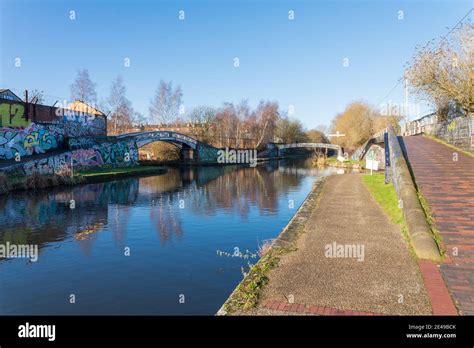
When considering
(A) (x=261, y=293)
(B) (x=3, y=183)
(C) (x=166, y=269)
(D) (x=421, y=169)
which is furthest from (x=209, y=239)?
(B) (x=3, y=183)

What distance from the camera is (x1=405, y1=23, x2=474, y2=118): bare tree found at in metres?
19.2

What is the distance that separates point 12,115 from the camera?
29.9m

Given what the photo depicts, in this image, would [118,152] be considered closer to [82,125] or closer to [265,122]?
[82,125]

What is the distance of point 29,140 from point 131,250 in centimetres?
2537

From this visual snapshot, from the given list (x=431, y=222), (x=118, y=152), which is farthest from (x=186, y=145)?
(x=431, y=222)

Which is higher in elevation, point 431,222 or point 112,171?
point 112,171

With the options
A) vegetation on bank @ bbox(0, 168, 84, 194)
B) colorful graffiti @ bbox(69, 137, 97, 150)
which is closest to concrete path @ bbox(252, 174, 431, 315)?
vegetation on bank @ bbox(0, 168, 84, 194)

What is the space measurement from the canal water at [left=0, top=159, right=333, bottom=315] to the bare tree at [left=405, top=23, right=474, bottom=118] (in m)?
10.2

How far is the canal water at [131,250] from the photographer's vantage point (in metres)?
7.48

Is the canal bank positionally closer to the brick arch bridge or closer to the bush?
the bush

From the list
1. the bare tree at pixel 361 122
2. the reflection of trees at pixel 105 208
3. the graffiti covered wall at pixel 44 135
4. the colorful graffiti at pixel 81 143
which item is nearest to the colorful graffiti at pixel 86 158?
the colorful graffiti at pixel 81 143

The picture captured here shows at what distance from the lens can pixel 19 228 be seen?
13812 mm
